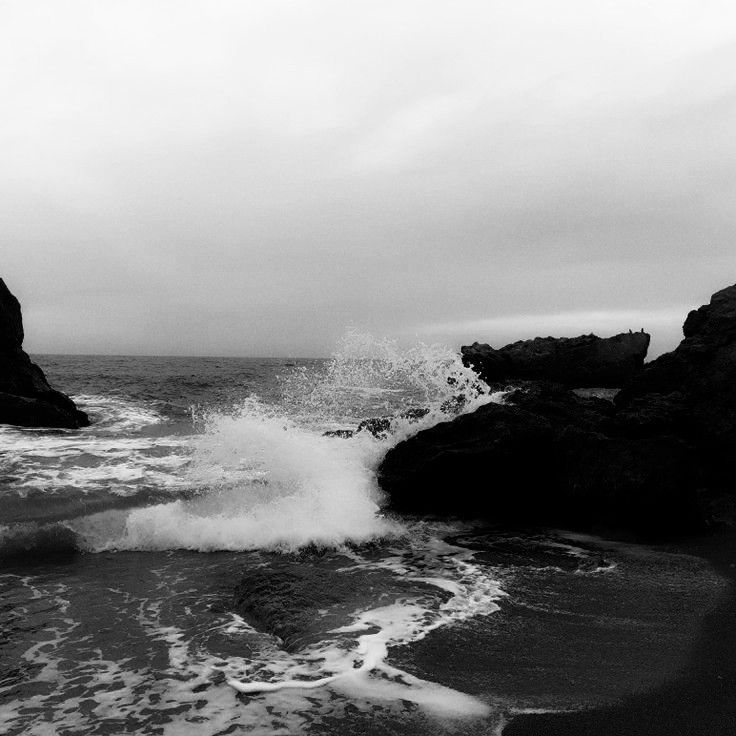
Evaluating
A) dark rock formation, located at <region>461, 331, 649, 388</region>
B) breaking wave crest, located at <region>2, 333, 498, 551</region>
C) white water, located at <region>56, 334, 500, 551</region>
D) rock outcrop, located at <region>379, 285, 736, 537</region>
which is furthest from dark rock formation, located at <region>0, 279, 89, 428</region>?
dark rock formation, located at <region>461, 331, 649, 388</region>

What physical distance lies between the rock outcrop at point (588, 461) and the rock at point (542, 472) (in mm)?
16

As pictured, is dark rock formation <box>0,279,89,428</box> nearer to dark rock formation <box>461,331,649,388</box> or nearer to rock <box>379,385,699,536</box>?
rock <box>379,385,699,536</box>

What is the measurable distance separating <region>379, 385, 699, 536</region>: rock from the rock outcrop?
0.05 feet

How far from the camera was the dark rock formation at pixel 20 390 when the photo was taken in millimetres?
16703

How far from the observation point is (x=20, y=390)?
1808 centimetres

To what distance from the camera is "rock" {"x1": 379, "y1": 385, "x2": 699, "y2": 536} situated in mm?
8523

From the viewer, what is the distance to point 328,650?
4.84 metres

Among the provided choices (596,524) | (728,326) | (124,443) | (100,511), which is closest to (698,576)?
(596,524)

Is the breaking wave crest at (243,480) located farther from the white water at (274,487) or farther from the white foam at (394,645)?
the white foam at (394,645)

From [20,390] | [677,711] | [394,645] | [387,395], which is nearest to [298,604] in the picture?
[394,645]

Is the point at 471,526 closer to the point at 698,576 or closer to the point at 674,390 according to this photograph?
the point at 698,576

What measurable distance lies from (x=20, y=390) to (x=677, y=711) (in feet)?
63.1

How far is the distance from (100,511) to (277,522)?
3.03 meters

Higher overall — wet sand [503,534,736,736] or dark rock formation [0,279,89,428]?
dark rock formation [0,279,89,428]
